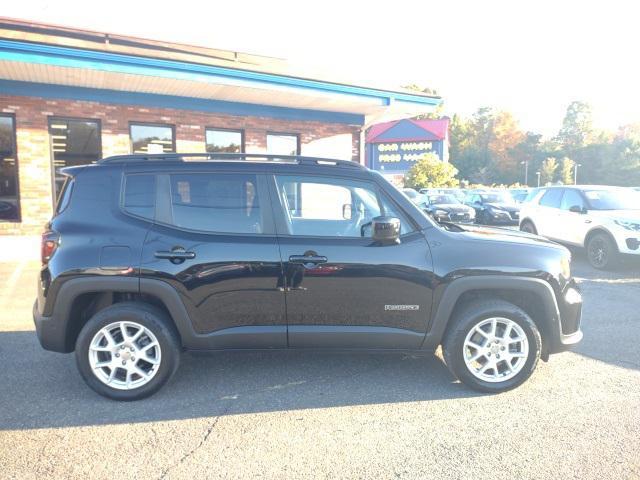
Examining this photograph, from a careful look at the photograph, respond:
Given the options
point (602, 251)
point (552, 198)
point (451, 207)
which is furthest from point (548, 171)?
point (602, 251)

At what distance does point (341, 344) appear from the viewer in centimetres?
361

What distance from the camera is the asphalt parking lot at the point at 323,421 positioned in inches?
107

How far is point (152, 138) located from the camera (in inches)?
418

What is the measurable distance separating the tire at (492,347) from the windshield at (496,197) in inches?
657

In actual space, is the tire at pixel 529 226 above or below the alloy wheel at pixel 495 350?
above

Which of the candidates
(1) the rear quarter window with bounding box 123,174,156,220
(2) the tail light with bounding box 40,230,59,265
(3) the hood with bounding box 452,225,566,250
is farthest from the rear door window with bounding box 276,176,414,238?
(2) the tail light with bounding box 40,230,59,265

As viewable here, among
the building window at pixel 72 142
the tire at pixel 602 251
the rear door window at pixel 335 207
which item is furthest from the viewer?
the building window at pixel 72 142

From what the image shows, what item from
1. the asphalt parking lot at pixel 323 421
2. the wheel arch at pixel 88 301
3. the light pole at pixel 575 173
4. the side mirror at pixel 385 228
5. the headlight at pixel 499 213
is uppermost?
the light pole at pixel 575 173

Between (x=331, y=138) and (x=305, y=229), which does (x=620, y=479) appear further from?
(x=331, y=138)

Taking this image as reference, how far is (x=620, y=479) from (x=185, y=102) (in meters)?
10.4

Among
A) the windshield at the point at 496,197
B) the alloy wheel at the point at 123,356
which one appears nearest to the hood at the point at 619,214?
the alloy wheel at the point at 123,356

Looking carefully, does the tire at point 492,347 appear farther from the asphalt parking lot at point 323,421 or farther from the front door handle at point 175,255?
the front door handle at point 175,255

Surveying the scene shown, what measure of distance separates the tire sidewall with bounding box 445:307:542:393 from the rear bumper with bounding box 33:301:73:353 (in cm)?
298

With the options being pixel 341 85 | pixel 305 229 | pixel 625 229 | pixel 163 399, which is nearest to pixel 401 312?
pixel 305 229
